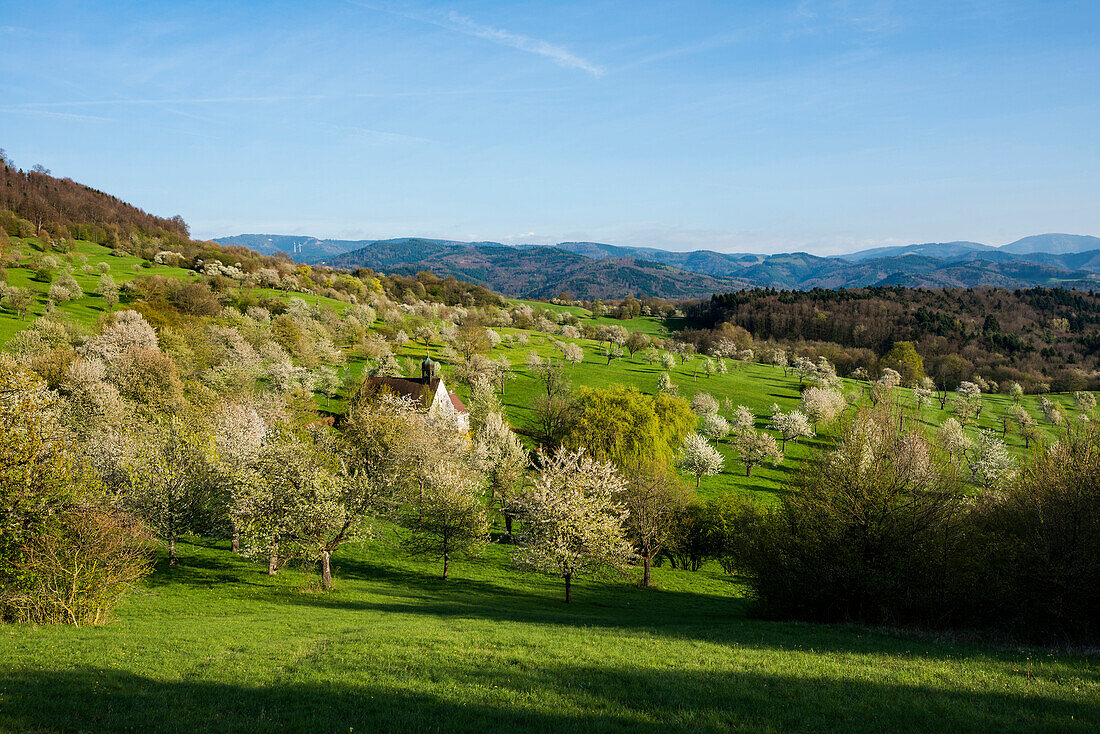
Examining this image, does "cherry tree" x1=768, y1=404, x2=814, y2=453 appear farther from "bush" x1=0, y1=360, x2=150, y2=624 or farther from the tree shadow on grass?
"bush" x1=0, y1=360, x2=150, y2=624

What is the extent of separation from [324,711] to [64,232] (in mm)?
176113

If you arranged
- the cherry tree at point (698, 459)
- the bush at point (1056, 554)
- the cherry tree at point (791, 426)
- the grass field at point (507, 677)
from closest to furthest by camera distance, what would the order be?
the grass field at point (507, 677)
the bush at point (1056, 554)
the cherry tree at point (698, 459)
the cherry tree at point (791, 426)

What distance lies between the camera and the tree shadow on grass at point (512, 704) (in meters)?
10.5

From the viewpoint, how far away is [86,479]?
77.8 ft

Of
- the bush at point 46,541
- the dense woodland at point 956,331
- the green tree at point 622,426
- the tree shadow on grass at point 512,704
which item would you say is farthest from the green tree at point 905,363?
the bush at point 46,541

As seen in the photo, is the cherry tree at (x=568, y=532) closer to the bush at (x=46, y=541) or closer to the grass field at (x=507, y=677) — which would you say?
the grass field at (x=507, y=677)

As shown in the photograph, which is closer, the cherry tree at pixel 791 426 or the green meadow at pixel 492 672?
the green meadow at pixel 492 672

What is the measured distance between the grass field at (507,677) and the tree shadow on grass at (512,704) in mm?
52

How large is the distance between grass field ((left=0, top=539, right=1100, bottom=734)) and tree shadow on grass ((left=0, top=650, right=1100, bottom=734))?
0.17 feet

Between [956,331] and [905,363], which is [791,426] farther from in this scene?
[956,331]

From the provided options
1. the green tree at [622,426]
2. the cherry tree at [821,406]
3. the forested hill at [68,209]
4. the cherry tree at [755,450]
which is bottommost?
the cherry tree at [755,450]

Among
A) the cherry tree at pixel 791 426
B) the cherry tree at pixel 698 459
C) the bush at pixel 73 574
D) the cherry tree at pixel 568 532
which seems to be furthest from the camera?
the cherry tree at pixel 791 426

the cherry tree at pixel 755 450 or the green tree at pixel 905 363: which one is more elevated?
the green tree at pixel 905 363

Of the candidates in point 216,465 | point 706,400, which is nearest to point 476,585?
point 216,465
